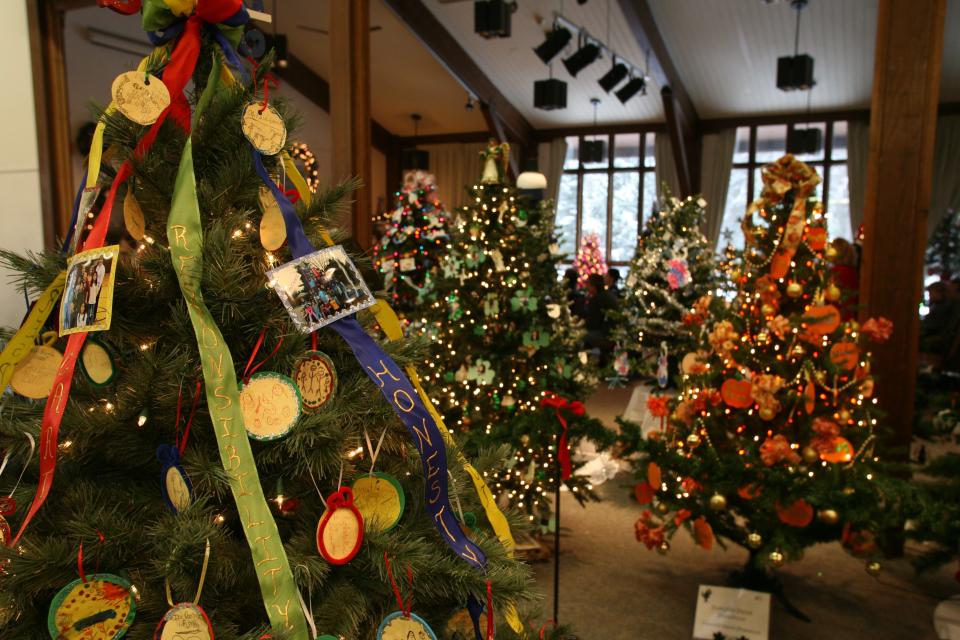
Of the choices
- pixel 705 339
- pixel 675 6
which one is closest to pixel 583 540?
pixel 705 339

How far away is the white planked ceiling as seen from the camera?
27.4 ft

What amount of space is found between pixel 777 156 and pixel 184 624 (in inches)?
452

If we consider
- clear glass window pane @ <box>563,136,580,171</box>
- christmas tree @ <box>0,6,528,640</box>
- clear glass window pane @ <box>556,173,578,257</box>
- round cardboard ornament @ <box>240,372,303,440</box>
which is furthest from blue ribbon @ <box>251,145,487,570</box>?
clear glass window pane @ <box>563,136,580,171</box>

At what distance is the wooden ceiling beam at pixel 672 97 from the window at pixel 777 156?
0.73 meters

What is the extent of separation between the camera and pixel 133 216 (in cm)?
93

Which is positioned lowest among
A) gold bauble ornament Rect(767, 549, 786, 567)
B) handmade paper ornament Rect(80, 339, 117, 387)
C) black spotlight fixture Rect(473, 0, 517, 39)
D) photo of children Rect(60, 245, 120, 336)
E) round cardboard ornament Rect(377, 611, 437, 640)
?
gold bauble ornament Rect(767, 549, 786, 567)

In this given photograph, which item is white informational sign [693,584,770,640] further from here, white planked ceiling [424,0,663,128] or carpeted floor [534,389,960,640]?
white planked ceiling [424,0,663,128]

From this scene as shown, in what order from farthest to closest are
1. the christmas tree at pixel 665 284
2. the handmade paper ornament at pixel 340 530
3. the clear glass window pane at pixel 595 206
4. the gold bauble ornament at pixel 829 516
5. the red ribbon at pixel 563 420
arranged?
the clear glass window pane at pixel 595 206
the christmas tree at pixel 665 284
the red ribbon at pixel 563 420
the gold bauble ornament at pixel 829 516
the handmade paper ornament at pixel 340 530

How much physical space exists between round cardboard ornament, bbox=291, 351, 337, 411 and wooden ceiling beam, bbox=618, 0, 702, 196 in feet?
25.4

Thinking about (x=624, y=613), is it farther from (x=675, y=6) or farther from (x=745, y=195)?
(x=745, y=195)

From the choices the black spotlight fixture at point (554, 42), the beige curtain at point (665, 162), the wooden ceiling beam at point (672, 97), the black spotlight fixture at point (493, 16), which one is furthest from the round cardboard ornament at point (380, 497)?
the beige curtain at point (665, 162)

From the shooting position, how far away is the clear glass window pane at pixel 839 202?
36.1 feet

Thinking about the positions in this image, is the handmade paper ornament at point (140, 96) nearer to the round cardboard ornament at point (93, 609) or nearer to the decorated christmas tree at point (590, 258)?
the round cardboard ornament at point (93, 609)

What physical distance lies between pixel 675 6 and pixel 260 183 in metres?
8.26
